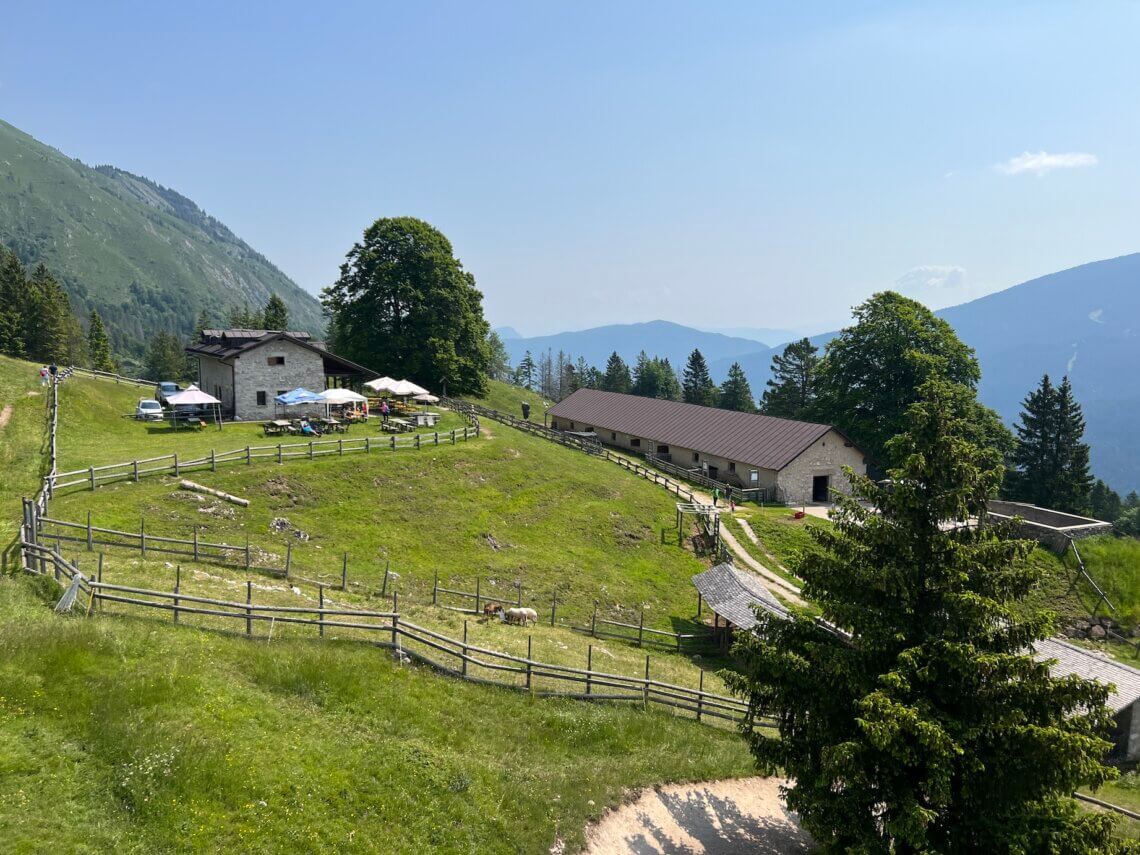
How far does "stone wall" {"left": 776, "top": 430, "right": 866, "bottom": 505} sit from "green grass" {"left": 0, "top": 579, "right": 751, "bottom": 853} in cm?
3361

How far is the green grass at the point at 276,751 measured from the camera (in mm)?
11688

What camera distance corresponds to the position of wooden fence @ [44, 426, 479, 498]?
97.6 feet

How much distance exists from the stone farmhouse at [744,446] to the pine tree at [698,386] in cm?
4163

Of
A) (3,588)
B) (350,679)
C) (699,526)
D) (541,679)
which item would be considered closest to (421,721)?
(350,679)

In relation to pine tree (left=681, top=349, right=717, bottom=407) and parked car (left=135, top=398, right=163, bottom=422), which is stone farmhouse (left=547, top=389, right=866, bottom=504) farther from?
pine tree (left=681, top=349, right=717, bottom=407)

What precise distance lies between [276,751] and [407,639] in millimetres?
6449

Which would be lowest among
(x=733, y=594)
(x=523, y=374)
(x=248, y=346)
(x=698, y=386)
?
(x=733, y=594)

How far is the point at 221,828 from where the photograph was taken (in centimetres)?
1167

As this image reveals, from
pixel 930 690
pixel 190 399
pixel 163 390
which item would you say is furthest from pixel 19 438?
pixel 930 690

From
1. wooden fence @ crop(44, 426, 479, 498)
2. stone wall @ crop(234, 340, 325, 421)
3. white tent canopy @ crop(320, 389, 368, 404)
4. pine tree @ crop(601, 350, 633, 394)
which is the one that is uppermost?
pine tree @ crop(601, 350, 633, 394)

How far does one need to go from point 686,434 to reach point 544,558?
27.5 meters

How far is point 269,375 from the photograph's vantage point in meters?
50.7

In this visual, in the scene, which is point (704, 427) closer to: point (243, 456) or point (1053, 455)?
point (1053, 455)

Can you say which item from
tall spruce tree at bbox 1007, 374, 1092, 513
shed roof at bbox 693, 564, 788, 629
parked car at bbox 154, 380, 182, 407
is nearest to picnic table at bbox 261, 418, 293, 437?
parked car at bbox 154, 380, 182, 407
